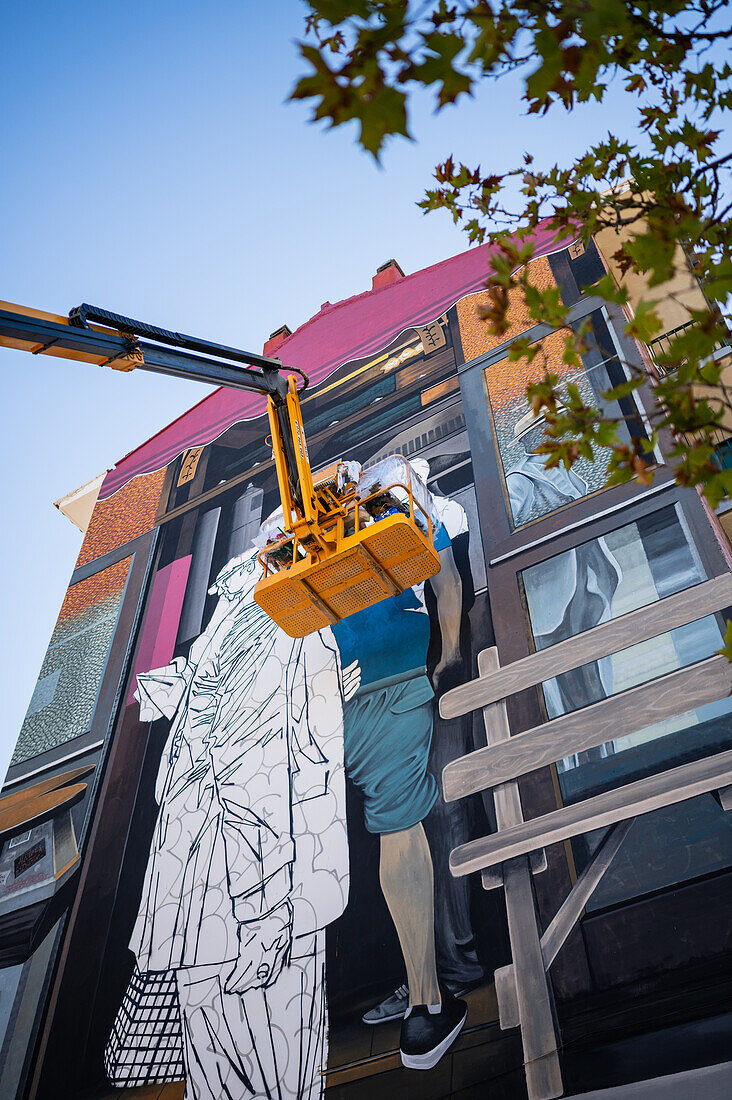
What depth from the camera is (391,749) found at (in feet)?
28.1

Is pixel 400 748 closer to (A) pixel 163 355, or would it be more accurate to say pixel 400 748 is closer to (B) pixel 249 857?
(B) pixel 249 857

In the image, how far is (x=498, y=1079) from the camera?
614 centimetres

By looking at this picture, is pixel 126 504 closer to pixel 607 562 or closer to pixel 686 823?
pixel 607 562

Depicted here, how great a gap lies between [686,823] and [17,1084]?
717 centimetres

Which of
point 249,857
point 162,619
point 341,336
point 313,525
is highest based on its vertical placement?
point 341,336

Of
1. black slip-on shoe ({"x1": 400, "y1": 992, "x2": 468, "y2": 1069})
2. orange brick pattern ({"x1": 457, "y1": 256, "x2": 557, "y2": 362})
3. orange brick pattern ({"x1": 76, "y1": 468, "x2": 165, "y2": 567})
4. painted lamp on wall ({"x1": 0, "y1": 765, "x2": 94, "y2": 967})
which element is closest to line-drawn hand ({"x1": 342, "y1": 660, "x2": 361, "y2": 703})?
black slip-on shoe ({"x1": 400, "y1": 992, "x2": 468, "y2": 1069})

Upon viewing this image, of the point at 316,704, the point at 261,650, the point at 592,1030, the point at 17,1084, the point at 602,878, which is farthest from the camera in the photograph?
the point at 261,650

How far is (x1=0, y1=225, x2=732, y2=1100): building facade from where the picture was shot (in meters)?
6.22

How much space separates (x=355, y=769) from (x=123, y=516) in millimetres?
7884

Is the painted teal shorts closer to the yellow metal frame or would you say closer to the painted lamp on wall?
the yellow metal frame

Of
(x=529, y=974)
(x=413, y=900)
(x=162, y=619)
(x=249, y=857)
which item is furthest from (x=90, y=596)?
(x=529, y=974)

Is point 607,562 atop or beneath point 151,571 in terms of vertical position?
beneath

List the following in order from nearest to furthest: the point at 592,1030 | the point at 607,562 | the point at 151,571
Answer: the point at 592,1030
the point at 607,562
the point at 151,571

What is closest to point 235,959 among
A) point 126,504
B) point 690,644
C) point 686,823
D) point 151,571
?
point 686,823
